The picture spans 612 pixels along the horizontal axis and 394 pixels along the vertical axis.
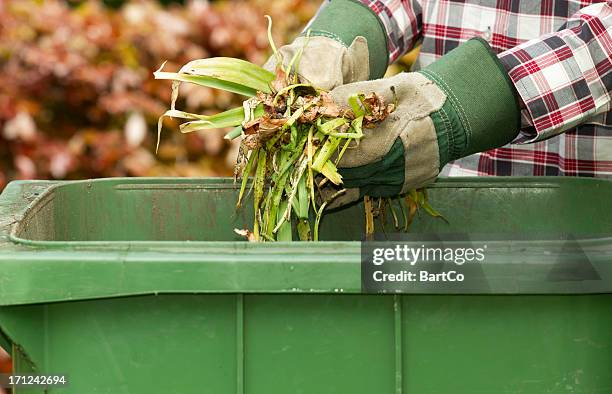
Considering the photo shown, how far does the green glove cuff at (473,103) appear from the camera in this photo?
190cm

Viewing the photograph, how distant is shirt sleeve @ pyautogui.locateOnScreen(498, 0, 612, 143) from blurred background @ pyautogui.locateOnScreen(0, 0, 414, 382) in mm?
2020

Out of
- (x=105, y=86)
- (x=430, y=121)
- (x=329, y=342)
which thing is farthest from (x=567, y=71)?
(x=105, y=86)

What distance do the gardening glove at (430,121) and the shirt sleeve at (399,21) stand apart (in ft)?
1.68

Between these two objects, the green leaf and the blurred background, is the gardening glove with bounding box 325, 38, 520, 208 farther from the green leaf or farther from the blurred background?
the blurred background

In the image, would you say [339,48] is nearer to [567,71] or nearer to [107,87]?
[567,71]

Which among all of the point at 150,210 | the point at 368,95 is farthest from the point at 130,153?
the point at 368,95

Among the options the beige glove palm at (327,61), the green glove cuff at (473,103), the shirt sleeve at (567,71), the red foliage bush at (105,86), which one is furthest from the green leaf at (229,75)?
the red foliage bush at (105,86)

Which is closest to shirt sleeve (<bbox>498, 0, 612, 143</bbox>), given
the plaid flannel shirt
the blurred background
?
the plaid flannel shirt

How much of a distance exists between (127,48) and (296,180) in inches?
87.8

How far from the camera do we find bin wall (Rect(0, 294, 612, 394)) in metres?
1.57

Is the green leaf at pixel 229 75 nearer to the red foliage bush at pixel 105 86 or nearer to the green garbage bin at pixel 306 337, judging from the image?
the green garbage bin at pixel 306 337

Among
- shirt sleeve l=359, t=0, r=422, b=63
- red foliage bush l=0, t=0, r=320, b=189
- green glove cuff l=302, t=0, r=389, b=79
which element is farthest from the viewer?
red foliage bush l=0, t=0, r=320, b=189

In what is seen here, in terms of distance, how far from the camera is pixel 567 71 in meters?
2.06

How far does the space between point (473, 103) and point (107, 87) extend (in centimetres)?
234
